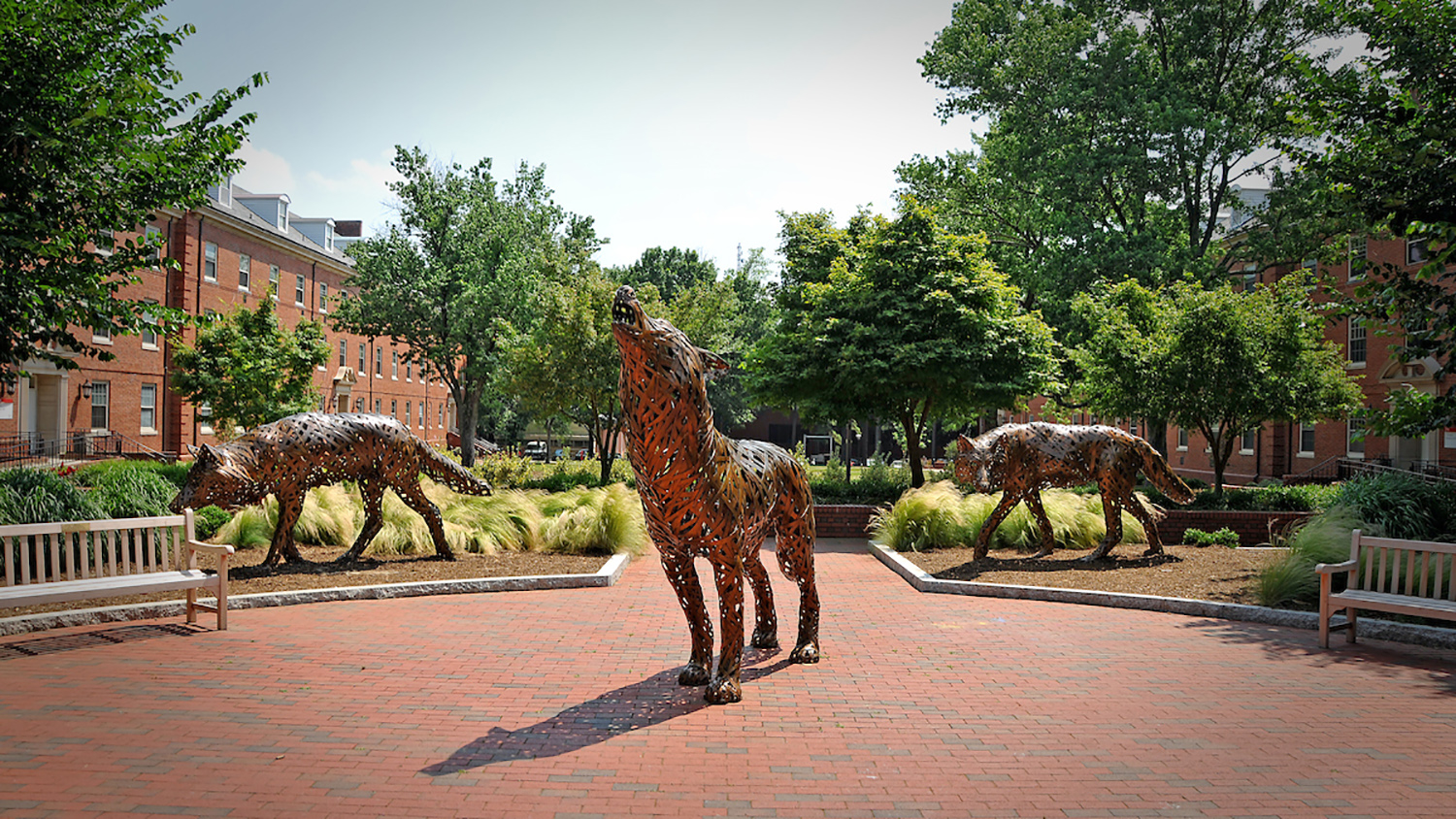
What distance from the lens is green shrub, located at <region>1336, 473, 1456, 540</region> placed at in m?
10.0

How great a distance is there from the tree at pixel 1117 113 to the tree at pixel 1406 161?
13.5 metres

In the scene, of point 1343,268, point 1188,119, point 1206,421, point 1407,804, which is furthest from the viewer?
point 1343,268

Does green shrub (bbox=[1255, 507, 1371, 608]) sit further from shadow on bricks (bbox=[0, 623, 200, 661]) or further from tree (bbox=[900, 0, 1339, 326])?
tree (bbox=[900, 0, 1339, 326])

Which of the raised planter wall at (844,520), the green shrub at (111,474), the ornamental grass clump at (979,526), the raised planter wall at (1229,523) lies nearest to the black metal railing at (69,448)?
the green shrub at (111,474)

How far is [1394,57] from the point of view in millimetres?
10172

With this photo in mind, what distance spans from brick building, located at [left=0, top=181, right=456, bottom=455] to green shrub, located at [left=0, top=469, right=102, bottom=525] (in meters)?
9.51

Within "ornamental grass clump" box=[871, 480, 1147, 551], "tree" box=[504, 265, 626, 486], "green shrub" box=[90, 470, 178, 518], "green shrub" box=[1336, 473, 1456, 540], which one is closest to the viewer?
"green shrub" box=[1336, 473, 1456, 540]

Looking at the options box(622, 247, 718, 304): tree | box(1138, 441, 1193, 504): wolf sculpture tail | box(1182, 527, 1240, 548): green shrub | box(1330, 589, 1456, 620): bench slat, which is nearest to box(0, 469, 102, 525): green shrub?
box(1330, 589, 1456, 620): bench slat

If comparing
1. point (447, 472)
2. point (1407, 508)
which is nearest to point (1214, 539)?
point (1407, 508)

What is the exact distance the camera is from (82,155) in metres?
9.09

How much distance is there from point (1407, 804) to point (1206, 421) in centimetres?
1423

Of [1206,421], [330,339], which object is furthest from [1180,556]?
[330,339]

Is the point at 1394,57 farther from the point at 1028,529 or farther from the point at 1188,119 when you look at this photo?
the point at 1188,119

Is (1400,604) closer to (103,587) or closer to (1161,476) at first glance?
(1161,476)
